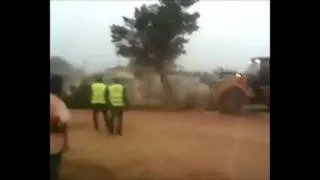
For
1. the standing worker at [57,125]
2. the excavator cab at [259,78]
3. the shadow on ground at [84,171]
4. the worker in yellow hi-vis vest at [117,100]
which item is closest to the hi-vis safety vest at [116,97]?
the worker in yellow hi-vis vest at [117,100]

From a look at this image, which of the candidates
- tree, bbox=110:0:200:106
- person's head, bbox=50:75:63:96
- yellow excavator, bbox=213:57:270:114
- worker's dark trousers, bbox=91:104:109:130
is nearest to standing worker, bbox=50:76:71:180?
person's head, bbox=50:75:63:96

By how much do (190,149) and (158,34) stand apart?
2.12 ft

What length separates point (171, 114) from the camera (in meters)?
2.73

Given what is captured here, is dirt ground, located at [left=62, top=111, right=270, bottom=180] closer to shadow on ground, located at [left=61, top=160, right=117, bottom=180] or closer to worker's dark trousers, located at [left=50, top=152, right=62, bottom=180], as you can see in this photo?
shadow on ground, located at [left=61, top=160, right=117, bottom=180]

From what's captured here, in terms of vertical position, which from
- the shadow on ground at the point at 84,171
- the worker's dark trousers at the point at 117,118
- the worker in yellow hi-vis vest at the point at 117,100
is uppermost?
the worker in yellow hi-vis vest at the point at 117,100

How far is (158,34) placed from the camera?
2775 mm

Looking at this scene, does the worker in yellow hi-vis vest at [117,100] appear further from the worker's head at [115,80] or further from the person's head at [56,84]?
the person's head at [56,84]

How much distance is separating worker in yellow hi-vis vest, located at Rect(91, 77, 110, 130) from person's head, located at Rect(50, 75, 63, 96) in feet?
0.57

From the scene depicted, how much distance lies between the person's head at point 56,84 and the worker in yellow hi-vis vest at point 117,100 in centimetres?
26

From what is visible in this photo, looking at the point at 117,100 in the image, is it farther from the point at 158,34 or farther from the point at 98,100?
the point at 158,34

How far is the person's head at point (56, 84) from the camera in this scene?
9.02ft

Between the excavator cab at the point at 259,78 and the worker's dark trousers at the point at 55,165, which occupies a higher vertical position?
the excavator cab at the point at 259,78
